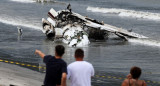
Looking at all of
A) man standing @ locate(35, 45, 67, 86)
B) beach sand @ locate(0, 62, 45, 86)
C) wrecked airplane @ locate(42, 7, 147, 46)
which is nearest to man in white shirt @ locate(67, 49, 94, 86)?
man standing @ locate(35, 45, 67, 86)

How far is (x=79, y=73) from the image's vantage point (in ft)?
27.2

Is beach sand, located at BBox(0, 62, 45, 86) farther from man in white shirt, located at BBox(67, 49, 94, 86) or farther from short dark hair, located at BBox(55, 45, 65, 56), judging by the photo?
short dark hair, located at BBox(55, 45, 65, 56)

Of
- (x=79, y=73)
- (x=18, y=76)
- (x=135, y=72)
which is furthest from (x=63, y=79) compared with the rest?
(x=18, y=76)

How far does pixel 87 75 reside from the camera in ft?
27.5

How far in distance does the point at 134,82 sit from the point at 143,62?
12320mm

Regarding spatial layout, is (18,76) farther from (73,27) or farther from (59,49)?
(73,27)

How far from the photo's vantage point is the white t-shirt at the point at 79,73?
8281mm

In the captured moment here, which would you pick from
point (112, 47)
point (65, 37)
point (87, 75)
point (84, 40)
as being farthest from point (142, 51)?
point (87, 75)

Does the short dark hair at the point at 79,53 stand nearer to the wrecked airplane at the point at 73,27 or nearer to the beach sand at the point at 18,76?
the beach sand at the point at 18,76

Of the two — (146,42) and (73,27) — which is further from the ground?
(73,27)

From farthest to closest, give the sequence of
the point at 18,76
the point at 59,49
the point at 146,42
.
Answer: the point at 146,42, the point at 18,76, the point at 59,49

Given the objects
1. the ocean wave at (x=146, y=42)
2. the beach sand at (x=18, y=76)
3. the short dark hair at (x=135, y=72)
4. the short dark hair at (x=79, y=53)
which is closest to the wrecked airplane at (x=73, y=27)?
the ocean wave at (x=146, y=42)

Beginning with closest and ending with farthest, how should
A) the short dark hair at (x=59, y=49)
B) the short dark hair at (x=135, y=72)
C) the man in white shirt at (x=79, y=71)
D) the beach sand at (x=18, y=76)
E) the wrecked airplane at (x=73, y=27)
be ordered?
1. the short dark hair at (x=135, y=72)
2. the short dark hair at (x=59, y=49)
3. the man in white shirt at (x=79, y=71)
4. the beach sand at (x=18, y=76)
5. the wrecked airplane at (x=73, y=27)

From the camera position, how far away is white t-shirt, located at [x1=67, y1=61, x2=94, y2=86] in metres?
8.28
